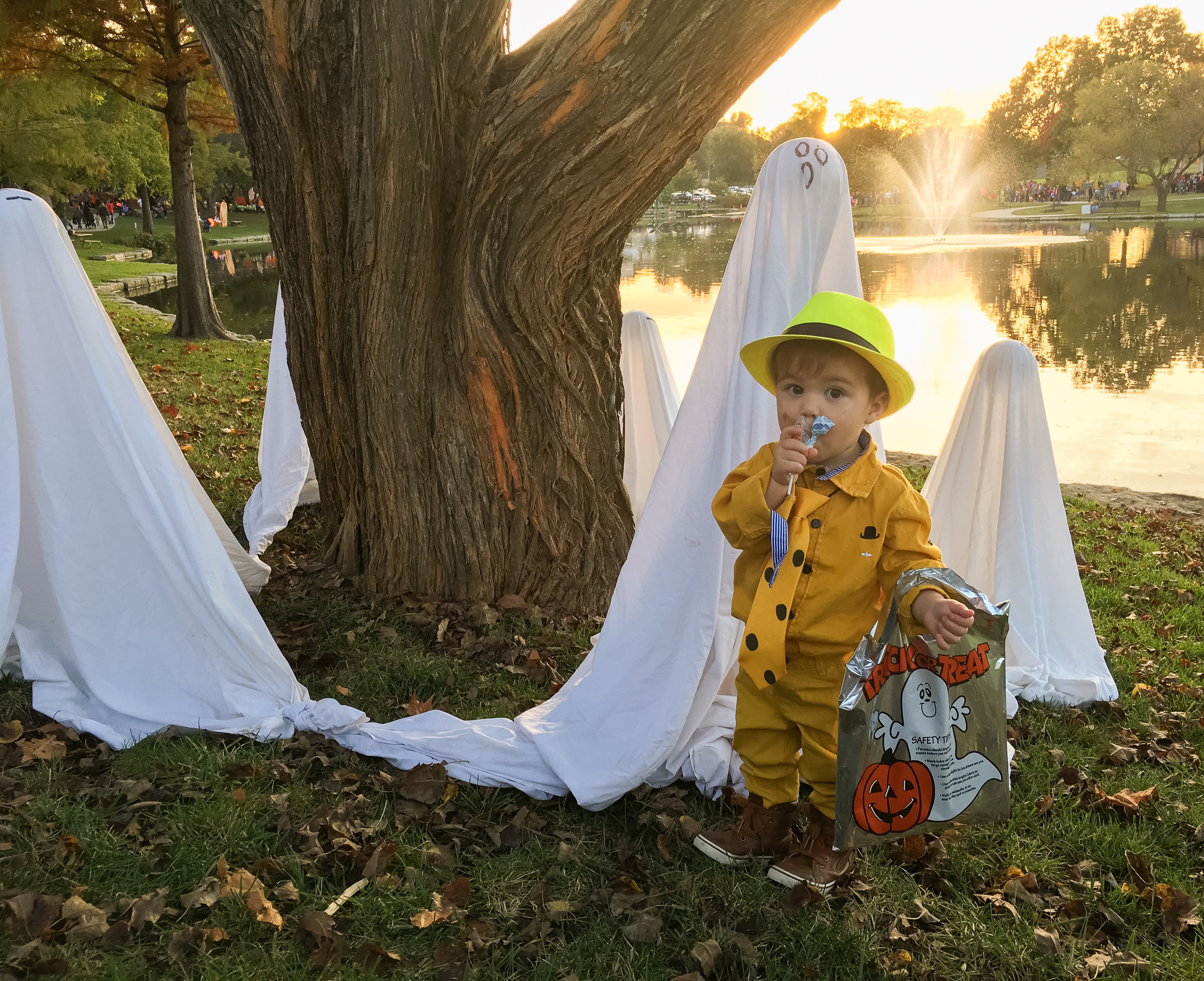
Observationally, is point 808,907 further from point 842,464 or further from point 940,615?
point 842,464

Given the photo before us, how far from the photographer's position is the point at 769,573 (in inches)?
113

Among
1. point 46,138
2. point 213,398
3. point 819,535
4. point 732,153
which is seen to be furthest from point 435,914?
point 732,153

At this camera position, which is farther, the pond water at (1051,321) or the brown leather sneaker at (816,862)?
the pond water at (1051,321)

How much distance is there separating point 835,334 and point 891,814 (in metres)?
1.38

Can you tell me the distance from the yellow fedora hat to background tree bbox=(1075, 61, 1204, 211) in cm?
5602

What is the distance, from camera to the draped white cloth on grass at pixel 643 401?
571cm

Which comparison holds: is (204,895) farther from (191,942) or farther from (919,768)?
(919,768)

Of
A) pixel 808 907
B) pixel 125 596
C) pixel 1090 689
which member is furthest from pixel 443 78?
pixel 1090 689

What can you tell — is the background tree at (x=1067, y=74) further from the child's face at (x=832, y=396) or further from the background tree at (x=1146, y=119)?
the child's face at (x=832, y=396)

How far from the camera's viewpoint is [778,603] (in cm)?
281

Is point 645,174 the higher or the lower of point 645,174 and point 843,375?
the higher

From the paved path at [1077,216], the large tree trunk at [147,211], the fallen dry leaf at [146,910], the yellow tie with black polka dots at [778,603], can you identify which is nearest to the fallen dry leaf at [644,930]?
the yellow tie with black polka dots at [778,603]

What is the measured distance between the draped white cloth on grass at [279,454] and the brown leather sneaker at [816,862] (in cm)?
425

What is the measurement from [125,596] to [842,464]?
2906mm
